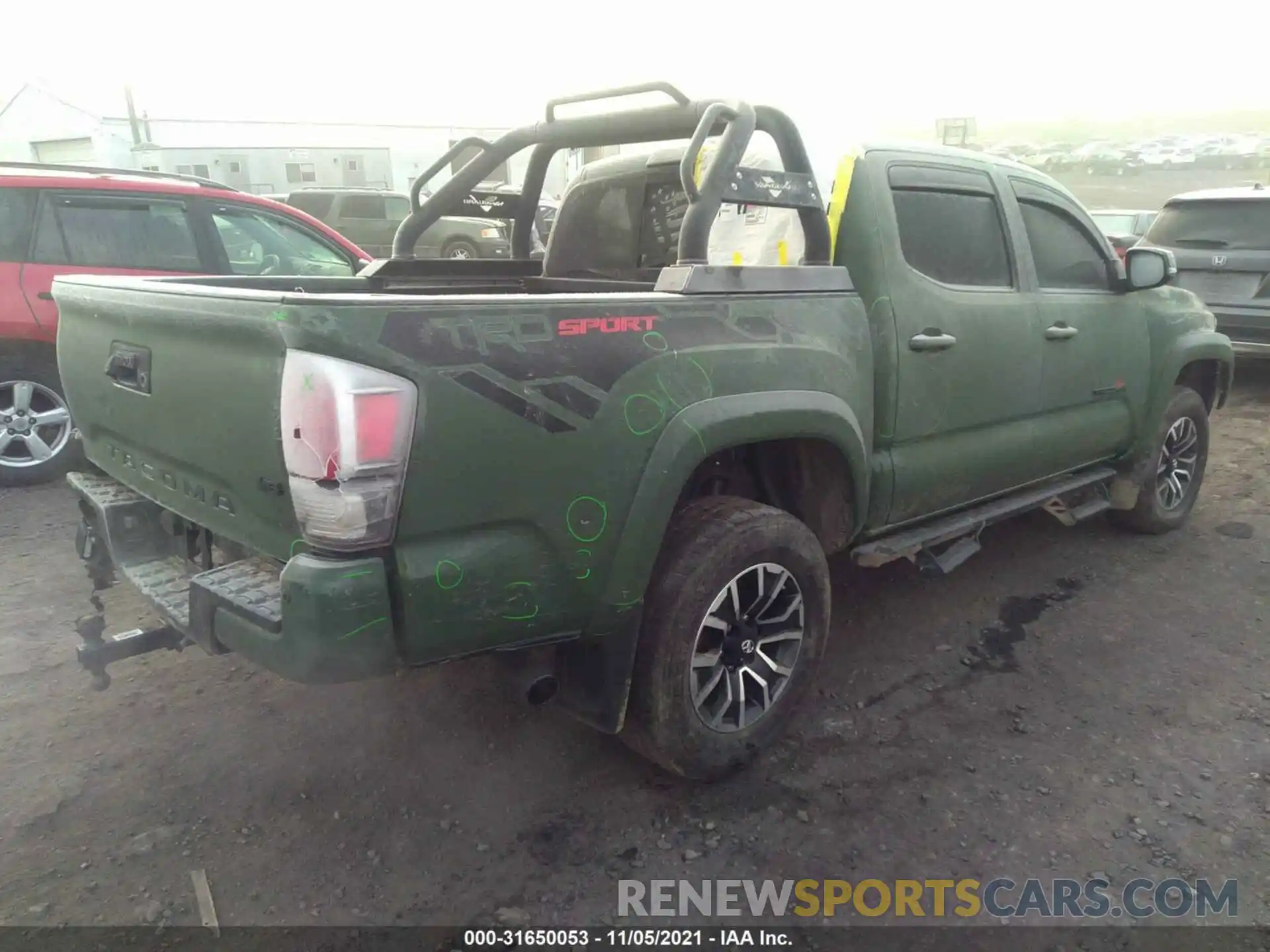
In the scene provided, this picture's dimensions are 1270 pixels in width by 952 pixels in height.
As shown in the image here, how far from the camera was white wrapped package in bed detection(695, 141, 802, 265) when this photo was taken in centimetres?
312

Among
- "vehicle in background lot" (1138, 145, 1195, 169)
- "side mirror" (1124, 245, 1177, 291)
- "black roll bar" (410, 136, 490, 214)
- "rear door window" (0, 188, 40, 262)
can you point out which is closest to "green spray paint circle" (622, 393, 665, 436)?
"black roll bar" (410, 136, 490, 214)

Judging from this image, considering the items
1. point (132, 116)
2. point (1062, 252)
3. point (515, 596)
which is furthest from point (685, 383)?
point (132, 116)

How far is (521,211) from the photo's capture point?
4301 millimetres

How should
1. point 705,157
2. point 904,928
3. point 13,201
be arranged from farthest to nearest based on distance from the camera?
1. point 13,201
2. point 705,157
3. point 904,928

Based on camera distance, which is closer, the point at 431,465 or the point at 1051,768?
the point at 431,465

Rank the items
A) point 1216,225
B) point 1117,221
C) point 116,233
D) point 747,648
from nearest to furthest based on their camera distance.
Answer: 1. point 747,648
2. point 116,233
3. point 1216,225
4. point 1117,221

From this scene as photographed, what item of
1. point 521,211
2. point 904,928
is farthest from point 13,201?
point 904,928

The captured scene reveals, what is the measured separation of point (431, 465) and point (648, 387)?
2.08ft

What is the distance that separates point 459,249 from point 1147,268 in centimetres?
1427

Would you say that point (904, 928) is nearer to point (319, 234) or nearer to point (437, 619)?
point (437, 619)

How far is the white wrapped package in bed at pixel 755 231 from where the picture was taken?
3.12 meters

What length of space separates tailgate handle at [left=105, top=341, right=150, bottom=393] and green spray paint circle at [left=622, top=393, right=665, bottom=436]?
1.30m

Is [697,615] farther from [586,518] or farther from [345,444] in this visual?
[345,444]

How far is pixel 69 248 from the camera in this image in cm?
551
